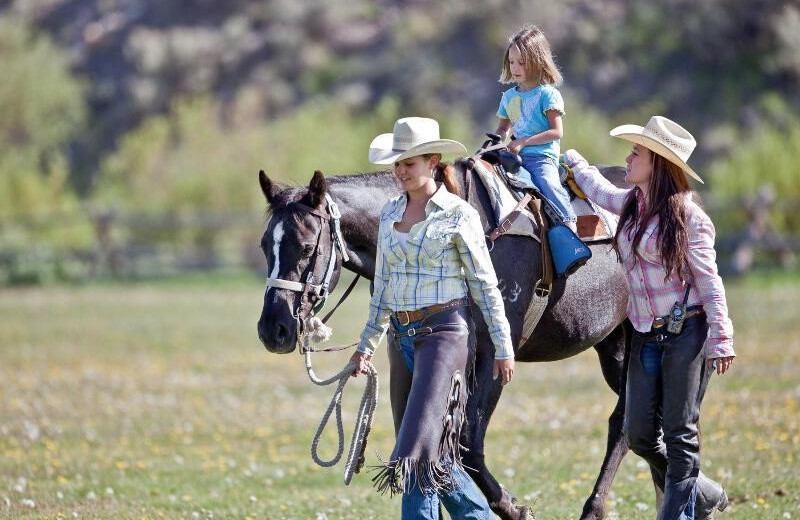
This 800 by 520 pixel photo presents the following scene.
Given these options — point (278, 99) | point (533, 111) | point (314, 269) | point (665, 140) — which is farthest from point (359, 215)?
point (278, 99)

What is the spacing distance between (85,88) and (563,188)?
144ft

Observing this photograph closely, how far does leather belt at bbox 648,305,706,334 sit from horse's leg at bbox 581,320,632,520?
34 centimetres

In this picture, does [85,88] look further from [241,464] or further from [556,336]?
[556,336]

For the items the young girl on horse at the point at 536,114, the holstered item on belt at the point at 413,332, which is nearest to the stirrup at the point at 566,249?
the young girl on horse at the point at 536,114

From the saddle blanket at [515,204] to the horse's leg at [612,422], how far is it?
0.58 metres

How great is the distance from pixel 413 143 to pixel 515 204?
1.05 metres

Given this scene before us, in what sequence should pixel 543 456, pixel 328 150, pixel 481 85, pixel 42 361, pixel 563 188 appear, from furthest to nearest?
1. pixel 481 85
2. pixel 328 150
3. pixel 42 361
4. pixel 543 456
5. pixel 563 188

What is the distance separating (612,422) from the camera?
660 cm

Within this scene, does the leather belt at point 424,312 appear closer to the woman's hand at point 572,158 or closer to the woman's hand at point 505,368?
the woman's hand at point 505,368

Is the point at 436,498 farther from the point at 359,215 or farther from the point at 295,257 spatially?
the point at 359,215

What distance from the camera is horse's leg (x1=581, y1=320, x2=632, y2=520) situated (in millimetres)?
6191

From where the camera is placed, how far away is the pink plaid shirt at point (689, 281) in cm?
512

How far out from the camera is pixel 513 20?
43.2 meters

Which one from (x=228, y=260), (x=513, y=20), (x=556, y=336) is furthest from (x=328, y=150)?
(x=556, y=336)
